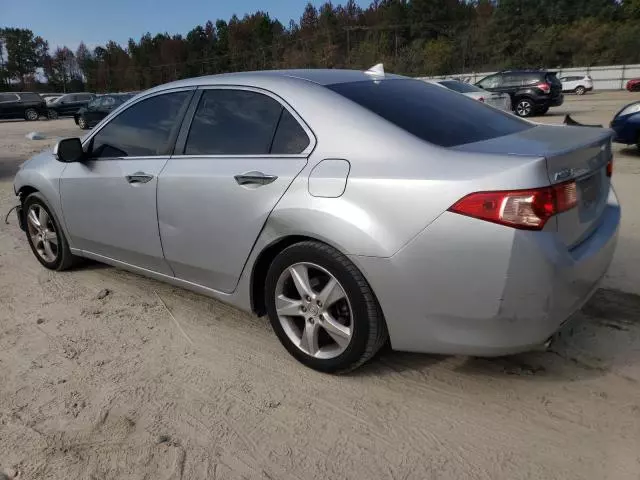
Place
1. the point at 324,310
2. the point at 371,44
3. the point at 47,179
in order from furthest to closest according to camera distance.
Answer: the point at 371,44, the point at 47,179, the point at 324,310

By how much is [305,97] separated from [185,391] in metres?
1.69

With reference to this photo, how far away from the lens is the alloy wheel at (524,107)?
63.4ft

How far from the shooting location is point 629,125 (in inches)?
348

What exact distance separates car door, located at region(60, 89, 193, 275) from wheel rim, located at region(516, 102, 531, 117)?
18203 mm

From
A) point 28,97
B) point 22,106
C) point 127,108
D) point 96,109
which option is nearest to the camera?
point 127,108

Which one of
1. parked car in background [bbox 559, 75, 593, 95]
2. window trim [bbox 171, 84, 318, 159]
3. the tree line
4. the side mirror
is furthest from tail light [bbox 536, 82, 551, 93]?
the tree line

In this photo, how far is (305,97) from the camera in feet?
9.51

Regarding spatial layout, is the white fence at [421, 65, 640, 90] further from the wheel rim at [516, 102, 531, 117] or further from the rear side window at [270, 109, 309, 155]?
the rear side window at [270, 109, 309, 155]

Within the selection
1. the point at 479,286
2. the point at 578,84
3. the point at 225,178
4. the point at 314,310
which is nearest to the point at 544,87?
the point at 225,178

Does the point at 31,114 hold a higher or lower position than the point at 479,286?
lower

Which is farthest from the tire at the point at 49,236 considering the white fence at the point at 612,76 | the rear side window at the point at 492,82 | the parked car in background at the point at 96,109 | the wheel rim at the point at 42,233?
the white fence at the point at 612,76

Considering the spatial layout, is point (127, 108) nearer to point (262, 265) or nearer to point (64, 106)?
point (262, 265)

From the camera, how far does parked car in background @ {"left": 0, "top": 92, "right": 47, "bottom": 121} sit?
1212 inches

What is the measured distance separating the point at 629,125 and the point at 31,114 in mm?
32152
